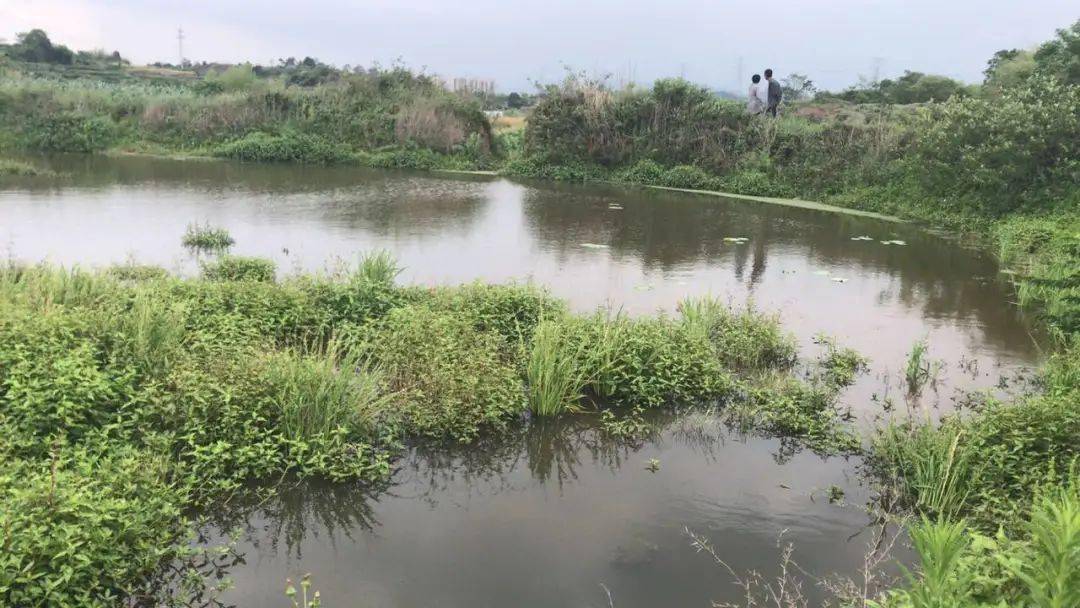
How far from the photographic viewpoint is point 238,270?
7484 millimetres

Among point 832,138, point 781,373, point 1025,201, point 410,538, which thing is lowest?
point 410,538

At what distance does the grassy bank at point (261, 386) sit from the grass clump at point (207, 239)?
3413 millimetres

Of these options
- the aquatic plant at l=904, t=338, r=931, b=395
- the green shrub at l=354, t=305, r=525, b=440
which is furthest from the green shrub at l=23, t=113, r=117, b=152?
the aquatic plant at l=904, t=338, r=931, b=395

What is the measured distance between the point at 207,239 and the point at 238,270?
103 inches

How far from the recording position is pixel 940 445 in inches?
172

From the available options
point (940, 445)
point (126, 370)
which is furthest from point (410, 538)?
point (940, 445)

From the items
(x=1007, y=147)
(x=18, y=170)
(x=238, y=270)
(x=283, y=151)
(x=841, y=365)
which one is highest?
(x=1007, y=147)

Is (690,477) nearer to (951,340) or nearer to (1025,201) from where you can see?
(951,340)

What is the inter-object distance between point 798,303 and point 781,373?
248 centimetres

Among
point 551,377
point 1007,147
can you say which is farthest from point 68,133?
point 1007,147

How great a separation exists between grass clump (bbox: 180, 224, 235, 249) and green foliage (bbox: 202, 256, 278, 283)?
2104 millimetres

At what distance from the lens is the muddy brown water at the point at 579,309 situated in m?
3.78

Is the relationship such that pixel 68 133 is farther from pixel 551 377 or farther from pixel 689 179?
pixel 551 377

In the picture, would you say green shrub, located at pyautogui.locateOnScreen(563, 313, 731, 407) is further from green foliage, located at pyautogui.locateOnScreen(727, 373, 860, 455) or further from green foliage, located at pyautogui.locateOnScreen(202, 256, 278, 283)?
green foliage, located at pyautogui.locateOnScreen(202, 256, 278, 283)
